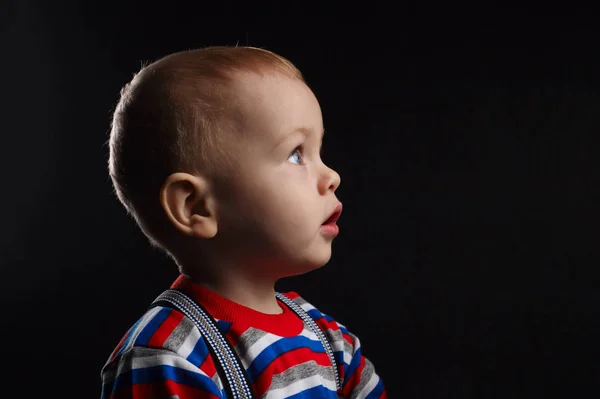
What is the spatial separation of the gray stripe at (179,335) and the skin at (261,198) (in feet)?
0.24

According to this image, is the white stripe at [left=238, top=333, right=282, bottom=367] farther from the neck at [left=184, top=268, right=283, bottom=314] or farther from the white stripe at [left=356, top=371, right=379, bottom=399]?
the white stripe at [left=356, top=371, right=379, bottom=399]

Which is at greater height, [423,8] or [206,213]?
[423,8]


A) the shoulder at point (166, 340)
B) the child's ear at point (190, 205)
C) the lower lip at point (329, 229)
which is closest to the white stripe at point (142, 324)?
the shoulder at point (166, 340)

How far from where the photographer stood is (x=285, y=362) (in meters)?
1.04

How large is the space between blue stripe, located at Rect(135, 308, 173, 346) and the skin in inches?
2.9

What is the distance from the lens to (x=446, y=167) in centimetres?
→ 191

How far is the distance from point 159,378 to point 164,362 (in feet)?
0.06

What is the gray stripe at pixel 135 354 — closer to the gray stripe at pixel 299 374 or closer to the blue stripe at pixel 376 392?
the gray stripe at pixel 299 374

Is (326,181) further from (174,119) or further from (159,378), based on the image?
(159,378)

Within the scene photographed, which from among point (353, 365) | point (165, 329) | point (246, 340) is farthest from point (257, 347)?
point (353, 365)

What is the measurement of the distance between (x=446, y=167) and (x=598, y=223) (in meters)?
0.36

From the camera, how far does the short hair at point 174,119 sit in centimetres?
99

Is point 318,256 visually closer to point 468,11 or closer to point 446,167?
point 446,167

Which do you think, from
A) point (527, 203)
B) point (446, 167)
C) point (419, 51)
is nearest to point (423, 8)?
point (419, 51)
